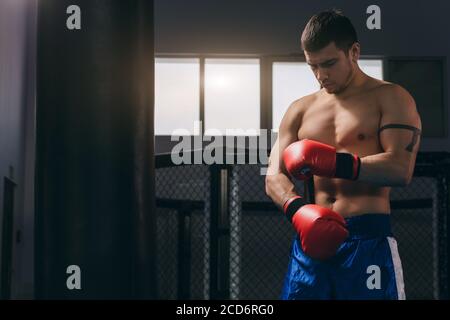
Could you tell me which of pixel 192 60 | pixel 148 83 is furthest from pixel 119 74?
pixel 192 60

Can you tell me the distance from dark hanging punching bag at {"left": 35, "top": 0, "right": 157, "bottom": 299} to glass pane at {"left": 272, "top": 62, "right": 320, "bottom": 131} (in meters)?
7.55

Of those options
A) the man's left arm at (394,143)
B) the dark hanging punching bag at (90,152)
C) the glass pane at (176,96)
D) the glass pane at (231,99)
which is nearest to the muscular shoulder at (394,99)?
the man's left arm at (394,143)

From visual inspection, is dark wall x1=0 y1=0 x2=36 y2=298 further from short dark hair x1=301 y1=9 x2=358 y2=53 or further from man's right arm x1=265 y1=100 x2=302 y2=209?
short dark hair x1=301 y1=9 x2=358 y2=53

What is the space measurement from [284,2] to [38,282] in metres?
8.27

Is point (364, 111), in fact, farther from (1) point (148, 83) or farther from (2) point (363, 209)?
(1) point (148, 83)

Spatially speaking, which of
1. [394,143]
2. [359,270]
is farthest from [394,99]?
[359,270]

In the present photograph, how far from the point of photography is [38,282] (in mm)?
1701

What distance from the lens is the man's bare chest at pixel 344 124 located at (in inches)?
97.3

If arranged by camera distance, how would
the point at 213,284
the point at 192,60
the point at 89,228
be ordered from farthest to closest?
1. the point at 192,60
2. the point at 213,284
3. the point at 89,228

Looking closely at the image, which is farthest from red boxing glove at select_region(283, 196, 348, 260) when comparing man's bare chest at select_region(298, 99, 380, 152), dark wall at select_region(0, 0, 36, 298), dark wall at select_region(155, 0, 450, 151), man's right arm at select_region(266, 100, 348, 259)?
dark wall at select_region(155, 0, 450, 151)

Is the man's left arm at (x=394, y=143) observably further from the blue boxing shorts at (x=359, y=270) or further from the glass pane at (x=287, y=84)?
the glass pane at (x=287, y=84)

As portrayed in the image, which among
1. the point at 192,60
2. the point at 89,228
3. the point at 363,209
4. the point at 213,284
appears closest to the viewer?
the point at 89,228

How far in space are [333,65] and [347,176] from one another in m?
0.43

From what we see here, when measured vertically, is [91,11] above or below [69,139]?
above
